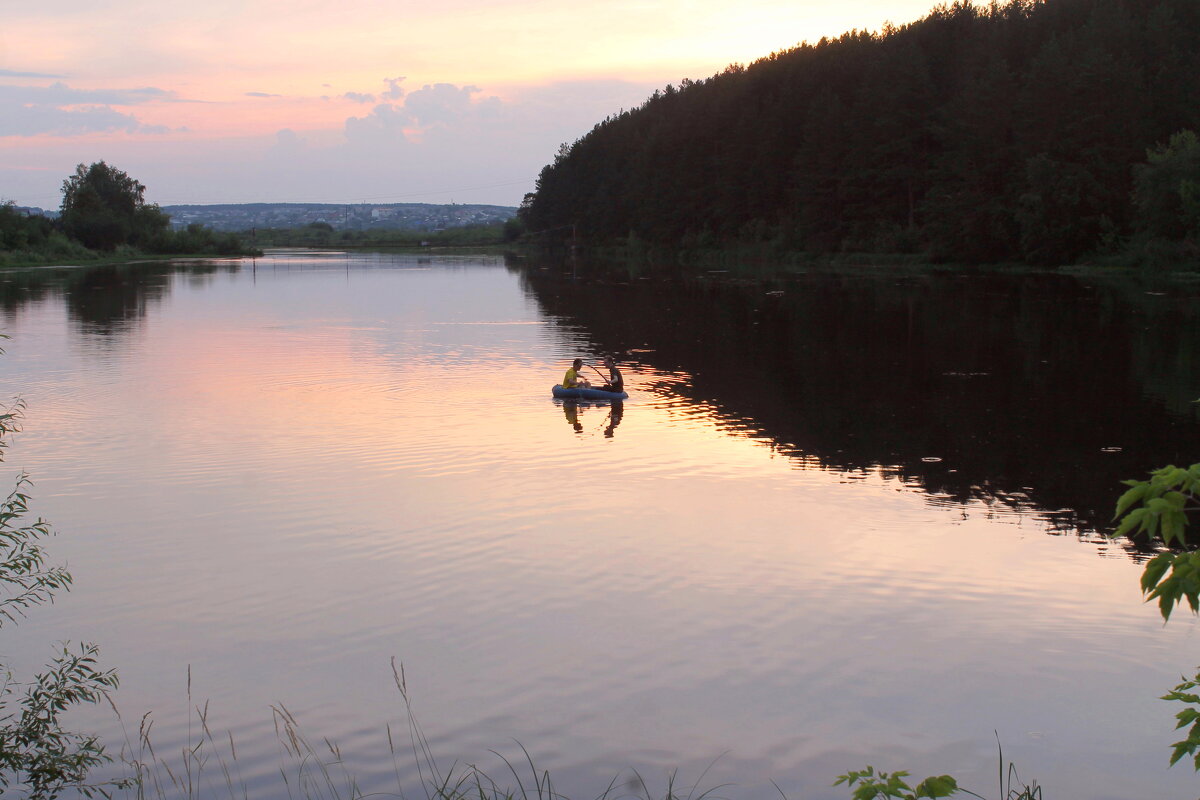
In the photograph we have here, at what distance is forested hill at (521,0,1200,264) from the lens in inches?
2445

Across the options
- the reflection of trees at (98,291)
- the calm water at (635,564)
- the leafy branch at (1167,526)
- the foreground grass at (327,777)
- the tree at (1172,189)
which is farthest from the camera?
the tree at (1172,189)

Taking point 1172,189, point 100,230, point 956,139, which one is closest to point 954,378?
point 1172,189

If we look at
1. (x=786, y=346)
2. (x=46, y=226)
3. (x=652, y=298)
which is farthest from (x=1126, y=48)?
(x=46, y=226)

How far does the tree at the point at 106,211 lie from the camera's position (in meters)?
109

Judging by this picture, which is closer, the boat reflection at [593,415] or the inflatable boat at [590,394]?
the boat reflection at [593,415]

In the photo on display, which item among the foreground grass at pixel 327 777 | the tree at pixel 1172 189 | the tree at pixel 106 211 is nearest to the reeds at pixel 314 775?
the foreground grass at pixel 327 777

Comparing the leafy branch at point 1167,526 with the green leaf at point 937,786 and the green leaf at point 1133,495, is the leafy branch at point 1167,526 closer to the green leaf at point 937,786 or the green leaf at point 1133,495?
the green leaf at point 1133,495

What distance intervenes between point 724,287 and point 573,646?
52.4 m

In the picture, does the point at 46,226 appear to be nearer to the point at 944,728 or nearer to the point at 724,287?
the point at 724,287

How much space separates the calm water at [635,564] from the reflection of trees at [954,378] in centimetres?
A: 15

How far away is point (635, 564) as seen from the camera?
39.3 feet

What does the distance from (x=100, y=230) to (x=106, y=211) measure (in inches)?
170

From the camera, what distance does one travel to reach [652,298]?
53562mm

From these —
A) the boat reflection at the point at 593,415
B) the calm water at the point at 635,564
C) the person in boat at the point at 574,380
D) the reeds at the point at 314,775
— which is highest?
the person in boat at the point at 574,380
